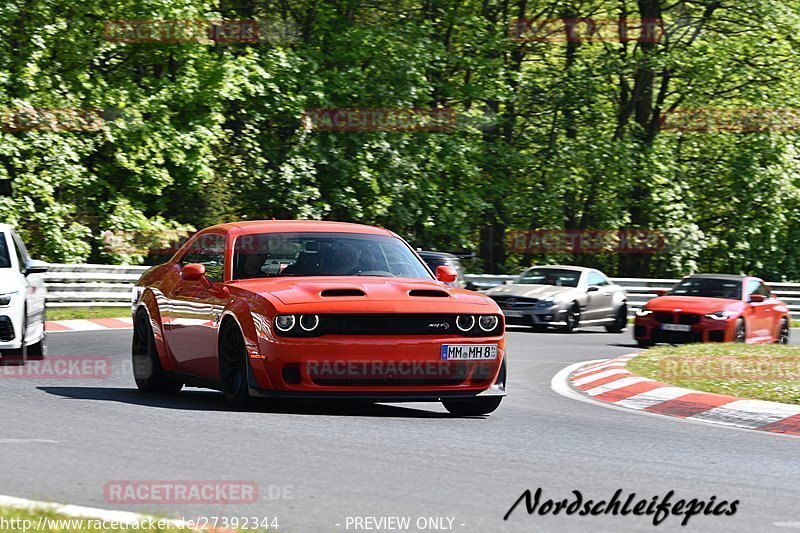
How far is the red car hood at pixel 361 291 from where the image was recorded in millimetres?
9398

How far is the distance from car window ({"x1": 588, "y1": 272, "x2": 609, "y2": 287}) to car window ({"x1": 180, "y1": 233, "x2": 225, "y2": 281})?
17106 millimetres

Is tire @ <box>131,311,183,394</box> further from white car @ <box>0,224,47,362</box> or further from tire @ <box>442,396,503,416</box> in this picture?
tire @ <box>442,396,503,416</box>

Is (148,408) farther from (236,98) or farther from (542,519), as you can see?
(236,98)

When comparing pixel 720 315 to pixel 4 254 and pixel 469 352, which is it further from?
pixel 469 352

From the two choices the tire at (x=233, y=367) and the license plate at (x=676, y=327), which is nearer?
the tire at (x=233, y=367)

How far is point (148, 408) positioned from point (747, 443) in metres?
4.45

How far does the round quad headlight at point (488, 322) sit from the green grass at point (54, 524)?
447 cm

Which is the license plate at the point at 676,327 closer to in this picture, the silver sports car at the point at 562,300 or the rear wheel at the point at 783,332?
the rear wheel at the point at 783,332

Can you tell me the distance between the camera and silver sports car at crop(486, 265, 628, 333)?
85.9 ft

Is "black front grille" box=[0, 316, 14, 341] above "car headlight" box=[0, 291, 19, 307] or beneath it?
beneath

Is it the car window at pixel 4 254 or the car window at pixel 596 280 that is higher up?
the car window at pixel 4 254

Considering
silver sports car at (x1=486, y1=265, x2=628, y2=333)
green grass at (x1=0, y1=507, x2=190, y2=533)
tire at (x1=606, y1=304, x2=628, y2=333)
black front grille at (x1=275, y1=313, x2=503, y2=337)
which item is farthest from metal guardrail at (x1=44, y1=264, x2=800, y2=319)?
green grass at (x1=0, y1=507, x2=190, y2=533)

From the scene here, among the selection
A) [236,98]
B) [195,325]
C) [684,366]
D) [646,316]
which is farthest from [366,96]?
[195,325]

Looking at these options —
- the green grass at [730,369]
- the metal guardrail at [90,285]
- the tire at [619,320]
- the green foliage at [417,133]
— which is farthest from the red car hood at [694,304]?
the green foliage at [417,133]
